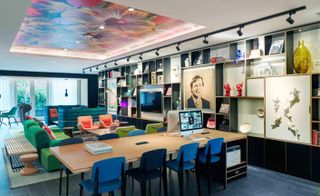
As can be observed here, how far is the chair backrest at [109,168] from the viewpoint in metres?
2.40

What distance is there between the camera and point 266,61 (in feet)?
15.1

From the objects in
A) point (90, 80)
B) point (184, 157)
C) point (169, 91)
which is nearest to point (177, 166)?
point (184, 157)

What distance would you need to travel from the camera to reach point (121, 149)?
3098mm

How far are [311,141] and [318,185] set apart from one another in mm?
713

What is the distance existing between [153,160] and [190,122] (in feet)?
4.45

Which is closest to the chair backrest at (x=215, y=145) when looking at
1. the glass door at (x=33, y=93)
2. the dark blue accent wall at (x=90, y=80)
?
the dark blue accent wall at (x=90, y=80)

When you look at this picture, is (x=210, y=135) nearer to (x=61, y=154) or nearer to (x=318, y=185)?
(x=318, y=185)

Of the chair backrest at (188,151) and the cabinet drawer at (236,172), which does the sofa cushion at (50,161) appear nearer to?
the chair backrest at (188,151)

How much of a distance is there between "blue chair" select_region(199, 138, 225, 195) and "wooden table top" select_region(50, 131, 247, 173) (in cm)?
12

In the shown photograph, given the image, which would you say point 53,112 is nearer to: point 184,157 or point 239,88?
point 239,88

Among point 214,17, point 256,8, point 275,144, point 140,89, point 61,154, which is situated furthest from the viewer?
point 140,89

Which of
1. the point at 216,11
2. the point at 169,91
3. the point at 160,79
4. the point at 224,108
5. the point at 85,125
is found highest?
the point at 216,11

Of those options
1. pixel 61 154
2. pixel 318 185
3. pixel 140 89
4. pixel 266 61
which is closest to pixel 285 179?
pixel 318 185

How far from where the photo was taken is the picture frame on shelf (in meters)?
4.25
